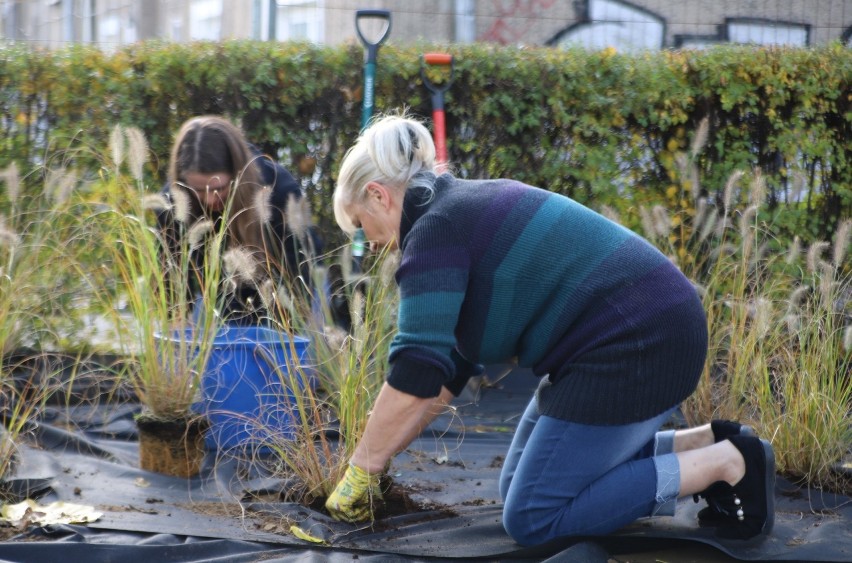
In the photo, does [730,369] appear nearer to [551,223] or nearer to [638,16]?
[551,223]

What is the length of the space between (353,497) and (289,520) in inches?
8.0

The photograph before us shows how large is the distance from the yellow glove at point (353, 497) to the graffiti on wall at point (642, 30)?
4.15 m

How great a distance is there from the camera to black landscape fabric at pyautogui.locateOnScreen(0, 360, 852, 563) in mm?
2365

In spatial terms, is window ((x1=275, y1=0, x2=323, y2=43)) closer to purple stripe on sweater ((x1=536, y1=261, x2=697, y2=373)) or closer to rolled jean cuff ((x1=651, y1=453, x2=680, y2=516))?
purple stripe on sweater ((x1=536, y1=261, x2=697, y2=373))

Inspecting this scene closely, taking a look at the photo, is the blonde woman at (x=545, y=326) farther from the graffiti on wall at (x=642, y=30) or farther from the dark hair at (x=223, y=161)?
the graffiti on wall at (x=642, y=30)

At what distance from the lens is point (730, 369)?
3186 mm

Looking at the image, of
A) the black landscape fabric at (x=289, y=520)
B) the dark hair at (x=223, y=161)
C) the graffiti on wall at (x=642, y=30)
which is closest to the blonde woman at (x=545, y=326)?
the black landscape fabric at (x=289, y=520)

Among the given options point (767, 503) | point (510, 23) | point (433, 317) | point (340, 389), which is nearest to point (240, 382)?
point (340, 389)

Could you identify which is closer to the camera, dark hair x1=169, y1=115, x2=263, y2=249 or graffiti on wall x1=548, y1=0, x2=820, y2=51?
dark hair x1=169, y1=115, x2=263, y2=249

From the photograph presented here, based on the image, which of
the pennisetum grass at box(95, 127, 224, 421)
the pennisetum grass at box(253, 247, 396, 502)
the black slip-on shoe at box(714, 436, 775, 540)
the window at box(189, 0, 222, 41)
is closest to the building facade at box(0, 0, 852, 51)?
the window at box(189, 0, 222, 41)

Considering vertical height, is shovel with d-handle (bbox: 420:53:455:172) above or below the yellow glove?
above

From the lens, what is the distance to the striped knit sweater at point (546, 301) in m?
2.21

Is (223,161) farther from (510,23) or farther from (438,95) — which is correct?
(510,23)

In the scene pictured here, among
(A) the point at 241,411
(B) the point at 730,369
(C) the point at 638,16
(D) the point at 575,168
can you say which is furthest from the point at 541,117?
(C) the point at 638,16
